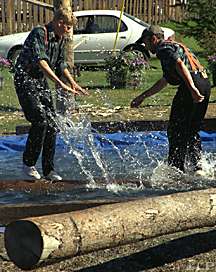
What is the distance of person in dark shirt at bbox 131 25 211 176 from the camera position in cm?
709

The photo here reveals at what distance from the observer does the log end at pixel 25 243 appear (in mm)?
3926

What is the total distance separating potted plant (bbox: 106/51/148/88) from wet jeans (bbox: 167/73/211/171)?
26.0 ft

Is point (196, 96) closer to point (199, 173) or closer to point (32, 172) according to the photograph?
point (199, 173)

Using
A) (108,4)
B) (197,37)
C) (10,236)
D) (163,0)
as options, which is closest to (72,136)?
(10,236)

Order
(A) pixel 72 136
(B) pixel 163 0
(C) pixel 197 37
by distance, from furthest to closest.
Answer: (B) pixel 163 0
(C) pixel 197 37
(A) pixel 72 136

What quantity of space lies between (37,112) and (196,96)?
1.47 metres

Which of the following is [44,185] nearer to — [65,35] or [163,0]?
→ [65,35]

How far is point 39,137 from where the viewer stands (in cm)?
721

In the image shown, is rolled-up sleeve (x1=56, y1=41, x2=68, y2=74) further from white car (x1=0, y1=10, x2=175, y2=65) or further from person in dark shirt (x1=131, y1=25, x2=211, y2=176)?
white car (x1=0, y1=10, x2=175, y2=65)

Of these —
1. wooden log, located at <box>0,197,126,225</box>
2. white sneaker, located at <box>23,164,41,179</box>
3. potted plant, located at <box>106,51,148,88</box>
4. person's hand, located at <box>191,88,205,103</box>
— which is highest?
person's hand, located at <box>191,88,205,103</box>

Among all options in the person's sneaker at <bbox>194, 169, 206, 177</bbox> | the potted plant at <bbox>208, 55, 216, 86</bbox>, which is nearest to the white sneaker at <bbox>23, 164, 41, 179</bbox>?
the person's sneaker at <bbox>194, 169, 206, 177</bbox>

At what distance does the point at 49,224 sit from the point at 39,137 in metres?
3.26

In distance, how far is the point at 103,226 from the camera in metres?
4.20

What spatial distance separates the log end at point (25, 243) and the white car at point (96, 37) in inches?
627
